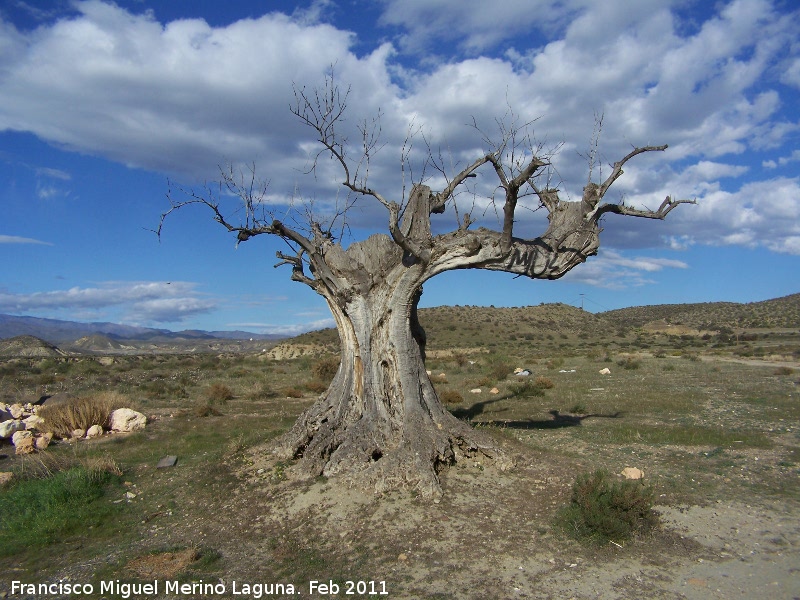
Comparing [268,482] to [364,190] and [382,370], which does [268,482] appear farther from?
[364,190]

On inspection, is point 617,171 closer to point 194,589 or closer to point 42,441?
point 194,589

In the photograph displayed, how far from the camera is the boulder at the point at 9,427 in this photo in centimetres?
1326

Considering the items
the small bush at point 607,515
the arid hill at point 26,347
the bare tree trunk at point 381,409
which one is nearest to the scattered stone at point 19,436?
the bare tree trunk at point 381,409

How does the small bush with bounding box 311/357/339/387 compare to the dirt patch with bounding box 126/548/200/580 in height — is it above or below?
above

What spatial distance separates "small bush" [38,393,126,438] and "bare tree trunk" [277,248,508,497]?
713cm

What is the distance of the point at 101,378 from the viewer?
88.2 ft

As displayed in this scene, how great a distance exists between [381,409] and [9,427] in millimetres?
10013

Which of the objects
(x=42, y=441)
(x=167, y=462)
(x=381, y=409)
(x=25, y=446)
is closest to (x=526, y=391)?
(x=381, y=409)

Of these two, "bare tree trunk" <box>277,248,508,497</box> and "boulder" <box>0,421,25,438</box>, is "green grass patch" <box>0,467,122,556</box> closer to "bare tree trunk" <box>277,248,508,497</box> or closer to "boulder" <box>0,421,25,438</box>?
"bare tree trunk" <box>277,248,508,497</box>

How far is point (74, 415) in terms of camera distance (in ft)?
46.4

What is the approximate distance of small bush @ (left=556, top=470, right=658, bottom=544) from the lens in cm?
658

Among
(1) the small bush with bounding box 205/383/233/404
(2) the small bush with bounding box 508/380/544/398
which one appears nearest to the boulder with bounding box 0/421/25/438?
(1) the small bush with bounding box 205/383/233/404

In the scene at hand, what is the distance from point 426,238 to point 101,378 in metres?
23.4

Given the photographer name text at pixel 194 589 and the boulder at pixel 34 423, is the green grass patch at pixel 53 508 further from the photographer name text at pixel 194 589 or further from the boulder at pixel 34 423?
the boulder at pixel 34 423
